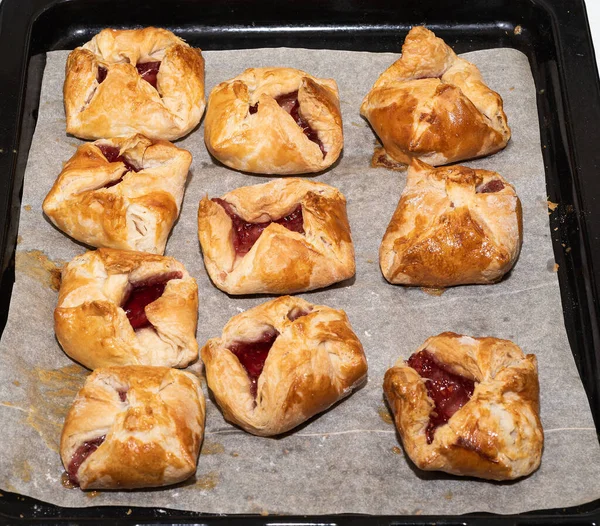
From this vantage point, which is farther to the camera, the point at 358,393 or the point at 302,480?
the point at 358,393

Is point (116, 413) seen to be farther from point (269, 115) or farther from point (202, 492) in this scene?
point (269, 115)

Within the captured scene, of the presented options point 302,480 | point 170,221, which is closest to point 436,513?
point 302,480

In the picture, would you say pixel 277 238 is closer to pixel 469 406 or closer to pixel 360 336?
pixel 360 336

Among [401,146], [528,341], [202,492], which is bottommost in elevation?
[202,492]

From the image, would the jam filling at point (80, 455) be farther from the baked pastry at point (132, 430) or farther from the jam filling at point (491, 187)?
the jam filling at point (491, 187)

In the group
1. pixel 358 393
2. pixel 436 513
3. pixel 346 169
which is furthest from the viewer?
pixel 346 169

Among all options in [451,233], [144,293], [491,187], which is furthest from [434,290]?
[144,293]

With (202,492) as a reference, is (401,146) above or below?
above

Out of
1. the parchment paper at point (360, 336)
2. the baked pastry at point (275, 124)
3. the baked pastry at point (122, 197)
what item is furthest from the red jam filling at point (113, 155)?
the baked pastry at point (275, 124)
